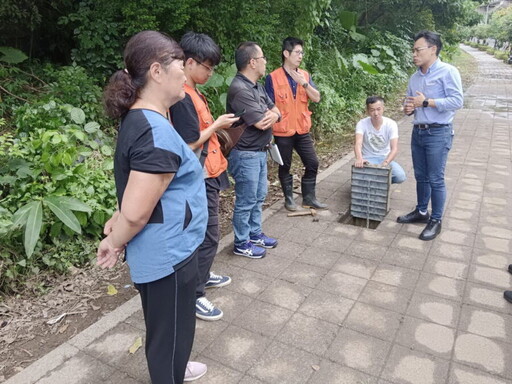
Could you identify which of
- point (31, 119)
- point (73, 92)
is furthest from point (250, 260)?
point (73, 92)

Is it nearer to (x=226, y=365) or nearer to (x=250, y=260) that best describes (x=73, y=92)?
(x=250, y=260)

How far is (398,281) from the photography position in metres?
3.37

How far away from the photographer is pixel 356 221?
188 inches

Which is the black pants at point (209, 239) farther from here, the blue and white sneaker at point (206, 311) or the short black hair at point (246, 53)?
the short black hair at point (246, 53)

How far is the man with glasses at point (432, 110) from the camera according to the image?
371 cm

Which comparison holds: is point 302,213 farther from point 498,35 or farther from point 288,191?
point 498,35

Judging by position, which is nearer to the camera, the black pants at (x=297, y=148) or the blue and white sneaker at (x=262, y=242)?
the blue and white sneaker at (x=262, y=242)

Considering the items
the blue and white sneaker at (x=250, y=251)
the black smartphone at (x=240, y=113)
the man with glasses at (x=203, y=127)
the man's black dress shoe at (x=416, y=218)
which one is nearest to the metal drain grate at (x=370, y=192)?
the man's black dress shoe at (x=416, y=218)

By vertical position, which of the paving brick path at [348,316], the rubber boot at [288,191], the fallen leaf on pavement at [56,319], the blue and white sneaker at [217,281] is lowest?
the paving brick path at [348,316]

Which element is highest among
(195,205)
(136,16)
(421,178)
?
(136,16)

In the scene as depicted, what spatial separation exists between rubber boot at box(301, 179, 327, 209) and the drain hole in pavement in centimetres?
27

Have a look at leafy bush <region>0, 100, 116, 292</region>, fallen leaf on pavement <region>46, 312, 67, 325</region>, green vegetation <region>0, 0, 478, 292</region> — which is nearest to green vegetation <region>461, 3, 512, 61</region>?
green vegetation <region>0, 0, 478, 292</region>

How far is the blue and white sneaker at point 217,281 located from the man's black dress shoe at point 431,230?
201 cm

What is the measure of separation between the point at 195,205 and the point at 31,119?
11.0 ft
